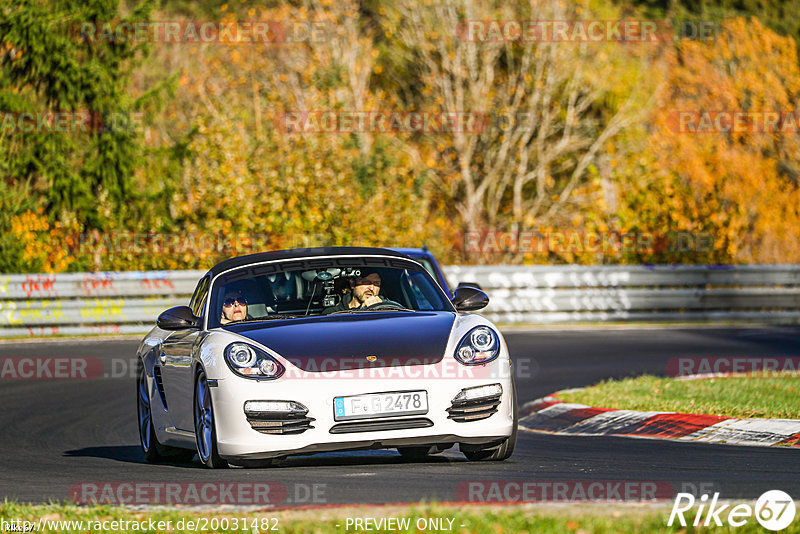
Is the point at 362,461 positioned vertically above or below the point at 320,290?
below

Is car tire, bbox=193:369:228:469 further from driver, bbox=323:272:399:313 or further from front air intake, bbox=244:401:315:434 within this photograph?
driver, bbox=323:272:399:313

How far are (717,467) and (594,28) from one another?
103ft

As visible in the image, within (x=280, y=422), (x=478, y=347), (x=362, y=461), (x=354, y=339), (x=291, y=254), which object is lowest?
(x=362, y=461)

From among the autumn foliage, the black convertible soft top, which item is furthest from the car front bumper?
the autumn foliage

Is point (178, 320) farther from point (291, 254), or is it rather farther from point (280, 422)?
point (280, 422)

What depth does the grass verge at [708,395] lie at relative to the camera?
1149 cm

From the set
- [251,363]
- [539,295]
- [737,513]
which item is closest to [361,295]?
[251,363]

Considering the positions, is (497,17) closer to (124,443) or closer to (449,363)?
(124,443)

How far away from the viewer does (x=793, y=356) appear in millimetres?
18375

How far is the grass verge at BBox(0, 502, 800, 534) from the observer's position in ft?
18.9

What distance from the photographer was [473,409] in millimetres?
8289

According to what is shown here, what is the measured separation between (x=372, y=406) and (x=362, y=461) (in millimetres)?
1396

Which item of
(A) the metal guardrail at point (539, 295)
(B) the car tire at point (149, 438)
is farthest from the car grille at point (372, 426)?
(A) the metal guardrail at point (539, 295)

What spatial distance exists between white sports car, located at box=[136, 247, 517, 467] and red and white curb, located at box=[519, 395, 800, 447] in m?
2.49
